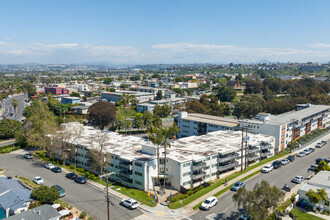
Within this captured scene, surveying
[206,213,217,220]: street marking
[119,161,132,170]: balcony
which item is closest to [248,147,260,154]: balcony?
[206,213,217,220]: street marking

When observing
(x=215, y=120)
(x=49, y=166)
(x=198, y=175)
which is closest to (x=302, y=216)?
(x=198, y=175)

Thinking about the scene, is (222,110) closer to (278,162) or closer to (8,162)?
(278,162)

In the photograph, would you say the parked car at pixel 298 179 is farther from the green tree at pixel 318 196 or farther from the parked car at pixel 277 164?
the green tree at pixel 318 196

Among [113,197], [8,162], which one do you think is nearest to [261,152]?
[113,197]

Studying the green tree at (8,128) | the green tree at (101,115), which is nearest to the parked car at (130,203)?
the green tree at (101,115)

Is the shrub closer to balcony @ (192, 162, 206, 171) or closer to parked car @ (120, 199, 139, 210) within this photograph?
parked car @ (120, 199, 139, 210)
